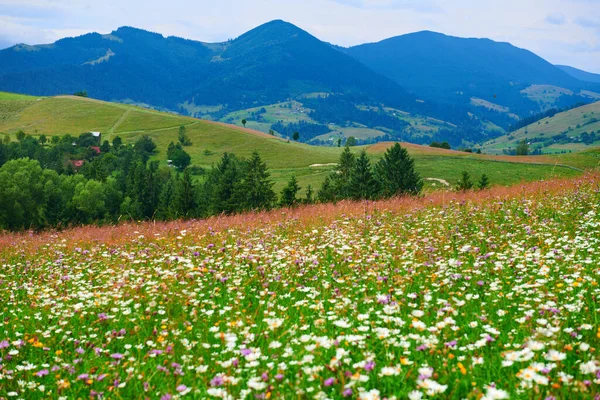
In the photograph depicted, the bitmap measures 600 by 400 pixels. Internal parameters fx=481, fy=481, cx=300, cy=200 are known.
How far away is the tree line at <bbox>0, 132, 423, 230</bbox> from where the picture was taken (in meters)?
72.5

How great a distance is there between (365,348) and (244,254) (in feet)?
15.7

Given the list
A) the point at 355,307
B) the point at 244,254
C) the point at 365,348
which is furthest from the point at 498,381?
the point at 244,254

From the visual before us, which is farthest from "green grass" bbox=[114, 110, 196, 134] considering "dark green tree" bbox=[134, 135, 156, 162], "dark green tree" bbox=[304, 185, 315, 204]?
"dark green tree" bbox=[304, 185, 315, 204]

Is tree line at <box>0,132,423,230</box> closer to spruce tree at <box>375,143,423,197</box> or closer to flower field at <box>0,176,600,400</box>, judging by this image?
spruce tree at <box>375,143,423,197</box>

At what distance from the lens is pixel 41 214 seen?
91.2 metres

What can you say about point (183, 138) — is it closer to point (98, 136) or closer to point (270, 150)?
point (98, 136)

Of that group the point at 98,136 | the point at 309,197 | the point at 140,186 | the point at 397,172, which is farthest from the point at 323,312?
the point at 98,136

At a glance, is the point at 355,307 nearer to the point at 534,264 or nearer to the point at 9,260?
Answer: the point at 534,264

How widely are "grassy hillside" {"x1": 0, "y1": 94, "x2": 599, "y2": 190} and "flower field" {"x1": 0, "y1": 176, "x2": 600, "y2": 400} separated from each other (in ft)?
201

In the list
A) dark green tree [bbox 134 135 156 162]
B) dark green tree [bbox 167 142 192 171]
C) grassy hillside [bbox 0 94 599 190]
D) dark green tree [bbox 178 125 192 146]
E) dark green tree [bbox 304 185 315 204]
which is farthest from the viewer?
dark green tree [bbox 178 125 192 146]

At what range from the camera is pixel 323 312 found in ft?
21.1

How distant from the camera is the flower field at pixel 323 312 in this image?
172 inches

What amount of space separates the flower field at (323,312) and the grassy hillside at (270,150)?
6120cm

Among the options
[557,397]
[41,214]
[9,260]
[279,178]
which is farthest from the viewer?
[279,178]
